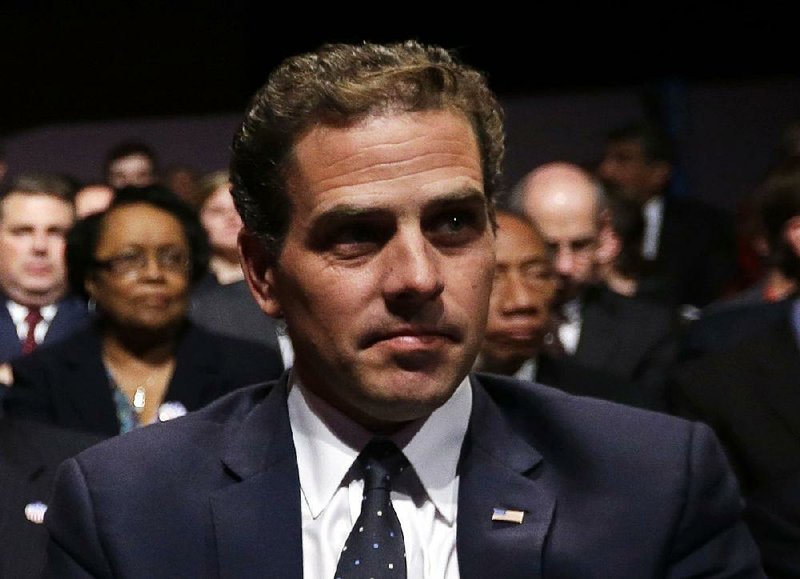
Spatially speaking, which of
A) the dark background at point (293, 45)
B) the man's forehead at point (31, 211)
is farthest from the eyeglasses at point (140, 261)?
the dark background at point (293, 45)

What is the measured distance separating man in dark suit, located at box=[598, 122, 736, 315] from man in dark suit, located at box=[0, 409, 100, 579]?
15.1ft

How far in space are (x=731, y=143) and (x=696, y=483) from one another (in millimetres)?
7465

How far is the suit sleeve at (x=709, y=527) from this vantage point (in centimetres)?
195

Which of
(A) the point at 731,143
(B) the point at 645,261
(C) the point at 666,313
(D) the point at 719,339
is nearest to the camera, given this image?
(D) the point at 719,339

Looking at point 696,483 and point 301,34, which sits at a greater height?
point 301,34

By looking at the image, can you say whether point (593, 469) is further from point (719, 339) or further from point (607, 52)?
point (607, 52)

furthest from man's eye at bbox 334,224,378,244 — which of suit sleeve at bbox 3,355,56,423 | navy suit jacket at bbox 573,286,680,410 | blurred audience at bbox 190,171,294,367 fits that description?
navy suit jacket at bbox 573,286,680,410

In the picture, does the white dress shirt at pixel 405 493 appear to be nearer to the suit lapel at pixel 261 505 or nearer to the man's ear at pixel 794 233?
the suit lapel at pixel 261 505

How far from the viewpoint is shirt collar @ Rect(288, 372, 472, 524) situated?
6.59 ft

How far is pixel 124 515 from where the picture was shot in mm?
2008

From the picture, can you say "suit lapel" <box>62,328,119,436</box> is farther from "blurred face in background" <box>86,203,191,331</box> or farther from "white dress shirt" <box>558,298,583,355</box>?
"white dress shirt" <box>558,298,583,355</box>

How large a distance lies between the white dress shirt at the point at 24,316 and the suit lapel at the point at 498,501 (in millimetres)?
3843

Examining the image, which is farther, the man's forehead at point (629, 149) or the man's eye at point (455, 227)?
the man's forehead at point (629, 149)

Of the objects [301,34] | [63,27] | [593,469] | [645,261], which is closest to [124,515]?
[593,469]
